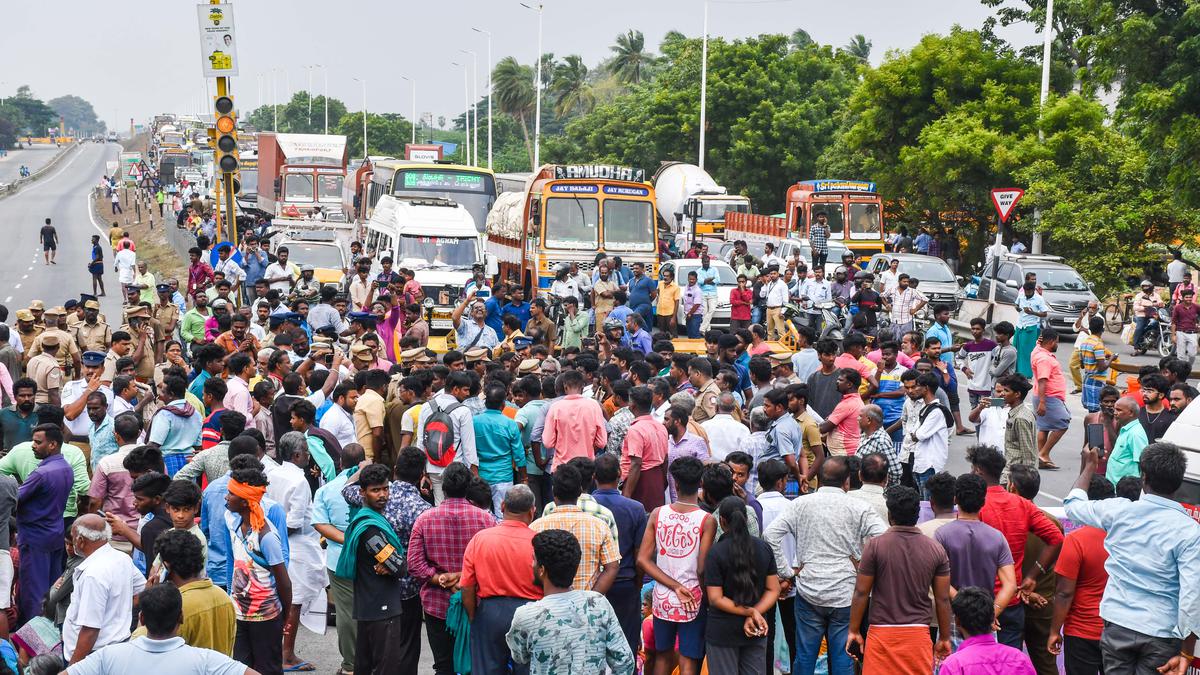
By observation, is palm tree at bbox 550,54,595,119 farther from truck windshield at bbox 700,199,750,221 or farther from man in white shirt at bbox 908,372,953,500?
man in white shirt at bbox 908,372,953,500

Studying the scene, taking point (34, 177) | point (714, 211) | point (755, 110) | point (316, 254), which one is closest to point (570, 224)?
point (316, 254)

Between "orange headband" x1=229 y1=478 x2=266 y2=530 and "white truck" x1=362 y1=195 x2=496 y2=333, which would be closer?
"orange headband" x1=229 y1=478 x2=266 y2=530

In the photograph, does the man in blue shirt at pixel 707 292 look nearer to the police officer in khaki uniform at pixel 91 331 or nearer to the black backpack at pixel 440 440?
the police officer in khaki uniform at pixel 91 331

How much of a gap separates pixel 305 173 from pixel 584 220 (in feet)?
78.7

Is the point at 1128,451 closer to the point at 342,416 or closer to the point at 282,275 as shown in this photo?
the point at 342,416

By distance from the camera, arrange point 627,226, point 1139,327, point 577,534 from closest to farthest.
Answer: point 577,534, point 1139,327, point 627,226

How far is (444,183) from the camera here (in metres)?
32.7

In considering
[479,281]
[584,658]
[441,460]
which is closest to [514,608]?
[584,658]

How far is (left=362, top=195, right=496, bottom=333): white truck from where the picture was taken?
23.8 meters

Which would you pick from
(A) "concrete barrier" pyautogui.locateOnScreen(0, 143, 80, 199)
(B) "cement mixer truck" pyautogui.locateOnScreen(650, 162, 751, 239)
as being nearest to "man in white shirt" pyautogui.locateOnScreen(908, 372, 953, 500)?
(B) "cement mixer truck" pyautogui.locateOnScreen(650, 162, 751, 239)

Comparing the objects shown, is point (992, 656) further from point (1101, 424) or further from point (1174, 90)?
point (1174, 90)

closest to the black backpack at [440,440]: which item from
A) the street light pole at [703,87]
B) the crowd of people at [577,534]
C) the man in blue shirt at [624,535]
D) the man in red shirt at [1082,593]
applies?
the crowd of people at [577,534]

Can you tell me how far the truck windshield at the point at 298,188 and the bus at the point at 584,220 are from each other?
2240 cm

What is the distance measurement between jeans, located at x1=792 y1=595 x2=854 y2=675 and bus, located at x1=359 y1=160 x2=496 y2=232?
2502 cm
